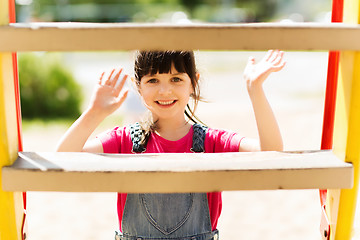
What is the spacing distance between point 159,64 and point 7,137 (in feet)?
2.33

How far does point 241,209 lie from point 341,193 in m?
3.60

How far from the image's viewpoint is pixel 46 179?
3.34ft

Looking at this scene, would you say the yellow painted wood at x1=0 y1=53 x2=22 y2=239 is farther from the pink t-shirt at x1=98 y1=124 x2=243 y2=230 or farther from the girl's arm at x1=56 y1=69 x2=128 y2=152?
the pink t-shirt at x1=98 y1=124 x2=243 y2=230

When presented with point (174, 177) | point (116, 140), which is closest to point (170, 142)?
point (116, 140)

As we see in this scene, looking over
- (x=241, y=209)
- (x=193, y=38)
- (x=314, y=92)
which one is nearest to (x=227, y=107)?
(x=314, y=92)

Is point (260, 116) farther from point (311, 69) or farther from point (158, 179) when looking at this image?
point (311, 69)

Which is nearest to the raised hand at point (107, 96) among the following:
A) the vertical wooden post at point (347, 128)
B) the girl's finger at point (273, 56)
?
the girl's finger at point (273, 56)

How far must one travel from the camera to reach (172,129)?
69.5 inches

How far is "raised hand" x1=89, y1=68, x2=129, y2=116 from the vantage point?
58.6 inches

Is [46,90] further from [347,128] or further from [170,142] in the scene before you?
[347,128]

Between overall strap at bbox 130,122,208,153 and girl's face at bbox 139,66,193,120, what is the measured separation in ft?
0.29

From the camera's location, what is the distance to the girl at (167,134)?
4.88ft

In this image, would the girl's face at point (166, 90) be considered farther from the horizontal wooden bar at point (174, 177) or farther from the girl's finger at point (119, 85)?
the horizontal wooden bar at point (174, 177)

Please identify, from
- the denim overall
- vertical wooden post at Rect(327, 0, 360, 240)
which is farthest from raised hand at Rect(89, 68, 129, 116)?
vertical wooden post at Rect(327, 0, 360, 240)
